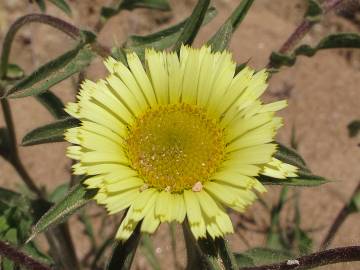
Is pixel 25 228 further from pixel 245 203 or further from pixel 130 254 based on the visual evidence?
pixel 245 203

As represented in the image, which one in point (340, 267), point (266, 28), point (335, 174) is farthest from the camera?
point (266, 28)

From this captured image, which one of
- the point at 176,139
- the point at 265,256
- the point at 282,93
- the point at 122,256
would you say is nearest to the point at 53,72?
the point at 176,139

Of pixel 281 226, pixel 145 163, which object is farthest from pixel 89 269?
pixel 145 163

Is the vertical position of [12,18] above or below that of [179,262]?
above

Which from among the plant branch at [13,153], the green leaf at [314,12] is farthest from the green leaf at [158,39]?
the plant branch at [13,153]

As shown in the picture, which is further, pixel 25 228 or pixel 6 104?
pixel 6 104

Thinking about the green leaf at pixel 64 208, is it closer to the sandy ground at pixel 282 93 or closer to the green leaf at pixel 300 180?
the green leaf at pixel 300 180

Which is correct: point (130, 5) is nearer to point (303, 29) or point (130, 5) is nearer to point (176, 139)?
point (303, 29)
